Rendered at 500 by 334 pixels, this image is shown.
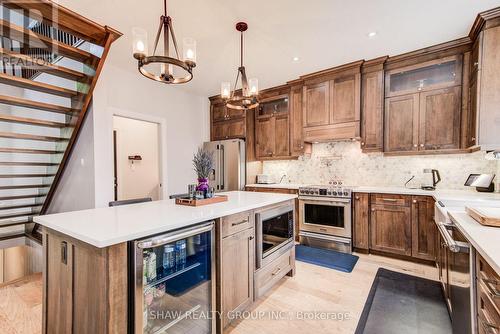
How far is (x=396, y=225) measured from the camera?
297 cm

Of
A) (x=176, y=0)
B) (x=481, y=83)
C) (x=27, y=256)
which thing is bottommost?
(x=27, y=256)

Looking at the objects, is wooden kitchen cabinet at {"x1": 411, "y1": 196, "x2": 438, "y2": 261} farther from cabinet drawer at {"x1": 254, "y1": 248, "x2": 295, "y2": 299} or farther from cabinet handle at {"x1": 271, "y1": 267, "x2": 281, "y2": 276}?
cabinet handle at {"x1": 271, "y1": 267, "x2": 281, "y2": 276}

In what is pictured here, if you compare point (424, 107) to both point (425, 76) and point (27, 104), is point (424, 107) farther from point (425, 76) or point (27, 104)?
point (27, 104)

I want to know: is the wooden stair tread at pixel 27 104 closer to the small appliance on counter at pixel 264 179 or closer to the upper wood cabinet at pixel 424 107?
the small appliance on counter at pixel 264 179

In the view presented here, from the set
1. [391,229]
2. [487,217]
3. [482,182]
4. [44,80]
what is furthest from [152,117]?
[482,182]

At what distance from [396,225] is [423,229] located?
284 millimetres

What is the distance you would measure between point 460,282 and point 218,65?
3.50 m

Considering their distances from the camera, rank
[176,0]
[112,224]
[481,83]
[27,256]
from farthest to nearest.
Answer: [27,256], [481,83], [176,0], [112,224]

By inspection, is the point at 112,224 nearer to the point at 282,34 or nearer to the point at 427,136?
the point at 282,34

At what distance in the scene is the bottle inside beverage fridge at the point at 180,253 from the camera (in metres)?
1.51

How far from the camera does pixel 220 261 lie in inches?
62.8

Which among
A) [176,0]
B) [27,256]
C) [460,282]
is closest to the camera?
[460,282]

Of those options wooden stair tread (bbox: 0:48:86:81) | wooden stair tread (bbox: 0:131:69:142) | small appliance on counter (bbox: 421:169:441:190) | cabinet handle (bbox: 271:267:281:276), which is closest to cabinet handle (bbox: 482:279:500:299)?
cabinet handle (bbox: 271:267:281:276)

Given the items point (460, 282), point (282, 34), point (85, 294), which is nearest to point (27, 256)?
point (85, 294)
